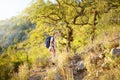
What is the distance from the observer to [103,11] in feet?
81.9

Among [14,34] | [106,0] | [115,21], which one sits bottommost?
[14,34]

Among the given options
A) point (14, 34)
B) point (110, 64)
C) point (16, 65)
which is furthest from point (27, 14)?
point (14, 34)

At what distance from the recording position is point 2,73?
11523mm

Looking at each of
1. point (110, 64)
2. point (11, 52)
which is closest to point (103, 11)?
point (11, 52)

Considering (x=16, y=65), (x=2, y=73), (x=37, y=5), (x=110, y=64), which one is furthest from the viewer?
(x=37, y=5)

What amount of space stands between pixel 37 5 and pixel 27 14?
1.76 metres

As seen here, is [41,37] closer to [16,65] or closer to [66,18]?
[66,18]

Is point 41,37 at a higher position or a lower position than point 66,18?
lower

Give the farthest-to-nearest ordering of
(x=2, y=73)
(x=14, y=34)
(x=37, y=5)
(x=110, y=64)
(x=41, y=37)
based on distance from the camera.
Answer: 1. (x=14, y=34)
2. (x=41, y=37)
3. (x=37, y=5)
4. (x=2, y=73)
5. (x=110, y=64)

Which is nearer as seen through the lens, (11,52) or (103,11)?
(11,52)

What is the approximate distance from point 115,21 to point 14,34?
331ft

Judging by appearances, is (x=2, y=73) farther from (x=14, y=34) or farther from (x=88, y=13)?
(x=14, y=34)

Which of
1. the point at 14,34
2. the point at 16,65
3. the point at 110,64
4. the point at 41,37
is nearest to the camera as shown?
the point at 110,64

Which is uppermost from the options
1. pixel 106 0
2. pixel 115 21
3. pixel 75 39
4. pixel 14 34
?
pixel 106 0
